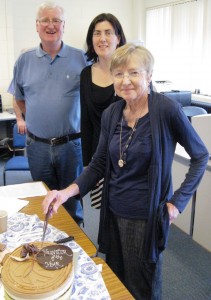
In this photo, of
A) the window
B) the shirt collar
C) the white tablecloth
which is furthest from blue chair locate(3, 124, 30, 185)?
the window

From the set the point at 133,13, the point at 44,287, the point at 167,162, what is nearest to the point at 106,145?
the point at 167,162

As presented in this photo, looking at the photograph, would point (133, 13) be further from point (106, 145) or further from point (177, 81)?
point (106, 145)

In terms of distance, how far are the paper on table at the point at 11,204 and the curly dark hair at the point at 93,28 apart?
97cm

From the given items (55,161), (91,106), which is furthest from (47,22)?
(55,161)

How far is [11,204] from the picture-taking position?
1555 mm

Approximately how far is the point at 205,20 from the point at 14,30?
3.05 m

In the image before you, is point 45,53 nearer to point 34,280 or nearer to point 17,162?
point 17,162

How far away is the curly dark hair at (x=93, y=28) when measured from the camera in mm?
1845

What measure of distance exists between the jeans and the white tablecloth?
0.77m

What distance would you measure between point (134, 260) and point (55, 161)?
1.02m

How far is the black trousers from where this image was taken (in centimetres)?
135

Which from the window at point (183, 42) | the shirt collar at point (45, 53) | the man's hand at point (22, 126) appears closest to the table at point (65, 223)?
the man's hand at point (22, 126)

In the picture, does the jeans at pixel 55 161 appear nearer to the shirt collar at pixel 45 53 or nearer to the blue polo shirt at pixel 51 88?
the blue polo shirt at pixel 51 88

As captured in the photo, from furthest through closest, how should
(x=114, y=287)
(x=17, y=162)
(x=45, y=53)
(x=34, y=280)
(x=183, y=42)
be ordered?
(x=183, y=42) < (x=17, y=162) < (x=45, y=53) < (x=114, y=287) < (x=34, y=280)
